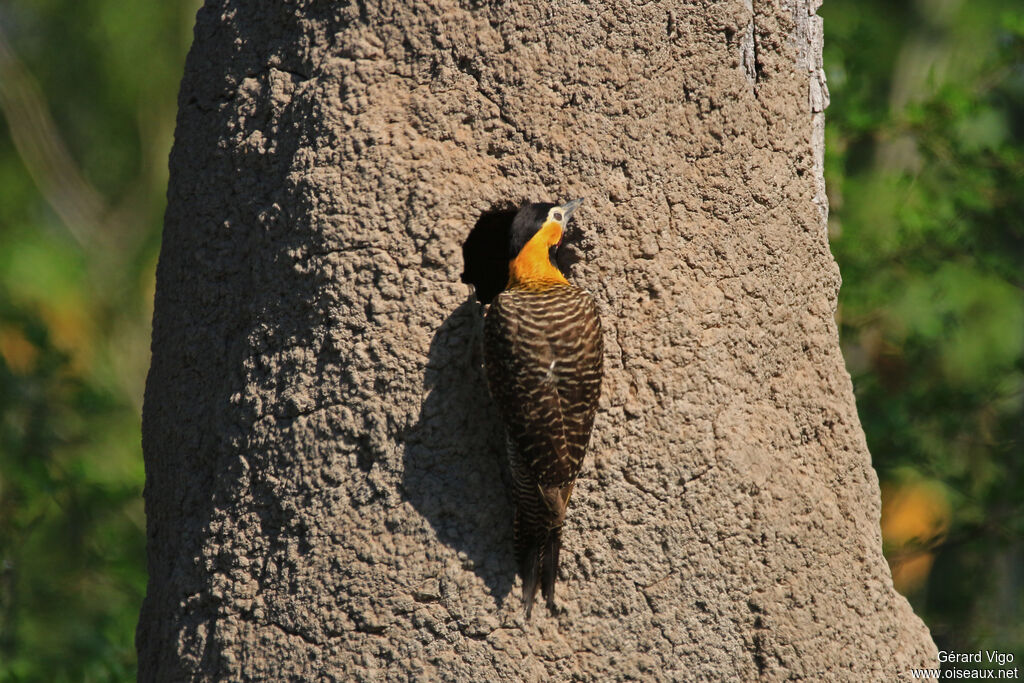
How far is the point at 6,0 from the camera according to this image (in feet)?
43.4

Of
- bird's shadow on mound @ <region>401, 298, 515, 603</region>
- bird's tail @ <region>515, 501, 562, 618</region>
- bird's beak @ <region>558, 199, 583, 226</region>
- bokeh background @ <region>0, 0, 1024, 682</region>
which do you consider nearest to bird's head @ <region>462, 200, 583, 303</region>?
bird's beak @ <region>558, 199, 583, 226</region>

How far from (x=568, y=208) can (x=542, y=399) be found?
2.10 feet

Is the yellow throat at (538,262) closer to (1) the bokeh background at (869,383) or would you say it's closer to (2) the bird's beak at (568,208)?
(2) the bird's beak at (568,208)

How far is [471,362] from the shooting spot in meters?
3.51

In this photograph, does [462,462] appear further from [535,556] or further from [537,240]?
[537,240]

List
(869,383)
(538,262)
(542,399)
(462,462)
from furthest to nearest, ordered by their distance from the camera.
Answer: (869,383)
(538,262)
(462,462)
(542,399)

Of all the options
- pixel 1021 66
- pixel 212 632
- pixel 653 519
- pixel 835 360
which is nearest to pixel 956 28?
pixel 1021 66

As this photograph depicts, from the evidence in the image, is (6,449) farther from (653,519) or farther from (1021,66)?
(1021,66)

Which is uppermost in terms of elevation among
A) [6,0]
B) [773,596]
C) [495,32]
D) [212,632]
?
[6,0]

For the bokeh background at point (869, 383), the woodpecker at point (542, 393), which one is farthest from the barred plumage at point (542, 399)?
the bokeh background at point (869, 383)

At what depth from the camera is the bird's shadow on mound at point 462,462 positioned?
342 centimetres

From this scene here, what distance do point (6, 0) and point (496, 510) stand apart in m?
12.4

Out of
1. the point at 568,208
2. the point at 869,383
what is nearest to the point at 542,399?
the point at 568,208

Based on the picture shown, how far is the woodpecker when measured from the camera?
10.9 feet
